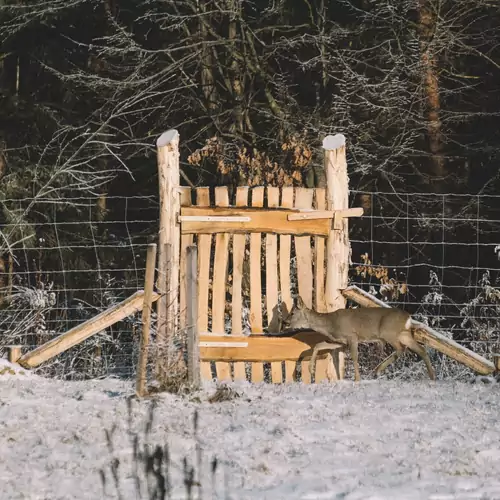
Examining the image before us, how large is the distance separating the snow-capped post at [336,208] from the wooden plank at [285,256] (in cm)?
38

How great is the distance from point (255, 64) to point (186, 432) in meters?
11.7

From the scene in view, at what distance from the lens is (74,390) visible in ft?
28.7

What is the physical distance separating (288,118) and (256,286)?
7241 mm

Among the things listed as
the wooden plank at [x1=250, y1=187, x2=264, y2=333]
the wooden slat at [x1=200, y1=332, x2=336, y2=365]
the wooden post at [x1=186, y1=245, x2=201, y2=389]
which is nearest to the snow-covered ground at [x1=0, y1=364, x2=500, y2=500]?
the wooden post at [x1=186, y1=245, x2=201, y2=389]

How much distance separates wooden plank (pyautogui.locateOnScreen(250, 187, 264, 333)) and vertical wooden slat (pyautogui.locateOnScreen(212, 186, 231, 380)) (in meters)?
0.27

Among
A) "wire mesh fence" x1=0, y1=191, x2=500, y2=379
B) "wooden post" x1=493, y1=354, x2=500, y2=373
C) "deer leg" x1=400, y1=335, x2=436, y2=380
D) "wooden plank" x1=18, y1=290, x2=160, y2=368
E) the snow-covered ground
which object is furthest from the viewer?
"wire mesh fence" x1=0, y1=191, x2=500, y2=379

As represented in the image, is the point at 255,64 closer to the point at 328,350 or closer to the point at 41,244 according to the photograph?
the point at 41,244

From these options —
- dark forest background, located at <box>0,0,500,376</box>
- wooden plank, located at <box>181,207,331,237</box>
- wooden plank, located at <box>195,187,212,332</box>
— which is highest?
dark forest background, located at <box>0,0,500,376</box>

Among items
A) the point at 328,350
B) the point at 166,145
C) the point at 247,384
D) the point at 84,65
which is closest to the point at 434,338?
the point at 328,350

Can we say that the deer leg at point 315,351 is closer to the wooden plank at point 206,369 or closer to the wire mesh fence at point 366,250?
the wooden plank at point 206,369

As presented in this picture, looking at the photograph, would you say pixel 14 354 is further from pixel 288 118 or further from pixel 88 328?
pixel 288 118

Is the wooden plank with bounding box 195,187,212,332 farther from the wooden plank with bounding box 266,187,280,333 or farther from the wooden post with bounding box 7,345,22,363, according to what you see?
the wooden post with bounding box 7,345,22,363

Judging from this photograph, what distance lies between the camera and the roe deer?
9742 millimetres

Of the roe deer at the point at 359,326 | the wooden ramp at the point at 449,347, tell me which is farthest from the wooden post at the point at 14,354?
the wooden ramp at the point at 449,347
